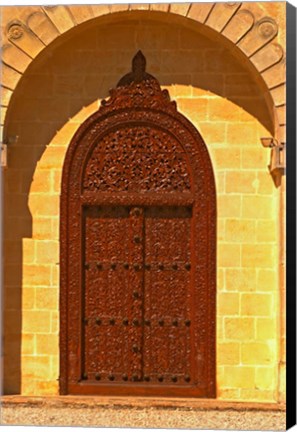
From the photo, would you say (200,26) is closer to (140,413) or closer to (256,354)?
(256,354)

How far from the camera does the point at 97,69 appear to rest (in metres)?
8.59

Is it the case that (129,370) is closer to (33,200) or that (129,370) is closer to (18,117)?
(33,200)

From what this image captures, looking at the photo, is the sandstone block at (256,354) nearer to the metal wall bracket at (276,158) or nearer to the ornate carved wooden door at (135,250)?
the ornate carved wooden door at (135,250)

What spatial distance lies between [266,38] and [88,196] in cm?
207

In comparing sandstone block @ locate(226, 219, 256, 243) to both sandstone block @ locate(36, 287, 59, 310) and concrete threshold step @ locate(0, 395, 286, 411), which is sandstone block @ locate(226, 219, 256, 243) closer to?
concrete threshold step @ locate(0, 395, 286, 411)

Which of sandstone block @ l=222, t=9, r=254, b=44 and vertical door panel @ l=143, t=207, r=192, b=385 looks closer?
sandstone block @ l=222, t=9, r=254, b=44

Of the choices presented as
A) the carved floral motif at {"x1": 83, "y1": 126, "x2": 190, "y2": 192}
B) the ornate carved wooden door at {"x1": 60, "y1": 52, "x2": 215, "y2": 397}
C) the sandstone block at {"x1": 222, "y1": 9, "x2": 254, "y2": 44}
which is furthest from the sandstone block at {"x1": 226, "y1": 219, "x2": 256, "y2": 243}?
the sandstone block at {"x1": 222, "y1": 9, "x2": 254, "y2": 44}

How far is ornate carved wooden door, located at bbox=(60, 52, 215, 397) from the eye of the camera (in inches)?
335

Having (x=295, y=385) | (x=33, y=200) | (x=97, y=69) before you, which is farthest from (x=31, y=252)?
(x=295, y=385)

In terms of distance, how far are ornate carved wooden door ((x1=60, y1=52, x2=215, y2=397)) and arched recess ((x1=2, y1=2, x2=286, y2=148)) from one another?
0.64m

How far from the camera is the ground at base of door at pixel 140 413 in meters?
8.02

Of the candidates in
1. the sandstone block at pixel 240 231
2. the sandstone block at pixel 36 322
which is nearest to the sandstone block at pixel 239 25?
the sandstone block at pixel 240 231

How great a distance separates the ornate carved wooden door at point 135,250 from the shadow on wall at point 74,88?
0.17m

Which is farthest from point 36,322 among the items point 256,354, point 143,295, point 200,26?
point 200,26
